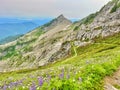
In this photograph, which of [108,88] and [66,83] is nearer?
[66,83]

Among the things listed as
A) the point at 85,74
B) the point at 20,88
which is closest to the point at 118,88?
the point at 85,74

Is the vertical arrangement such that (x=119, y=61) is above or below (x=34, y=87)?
below

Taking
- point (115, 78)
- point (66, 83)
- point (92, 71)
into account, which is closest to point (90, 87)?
point (66, 83)

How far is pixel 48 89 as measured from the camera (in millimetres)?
10359

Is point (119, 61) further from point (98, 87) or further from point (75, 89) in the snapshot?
point (75, 89)

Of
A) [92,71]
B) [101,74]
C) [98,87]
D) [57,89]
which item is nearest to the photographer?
[57,89]

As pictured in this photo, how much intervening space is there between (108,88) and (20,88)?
Result: 5154mm

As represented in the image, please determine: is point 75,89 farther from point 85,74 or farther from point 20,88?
point 85,74

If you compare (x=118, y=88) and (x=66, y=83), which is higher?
(x=66, y=83)

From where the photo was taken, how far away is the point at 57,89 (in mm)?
10336

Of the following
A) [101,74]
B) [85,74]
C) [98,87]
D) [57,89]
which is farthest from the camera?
[101,74]

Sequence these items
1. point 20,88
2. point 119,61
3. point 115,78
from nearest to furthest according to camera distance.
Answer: point 20,88 → point 115,78 → point 119,61

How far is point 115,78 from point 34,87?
35.7 ft

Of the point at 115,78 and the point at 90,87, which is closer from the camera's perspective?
the point at 90,87
